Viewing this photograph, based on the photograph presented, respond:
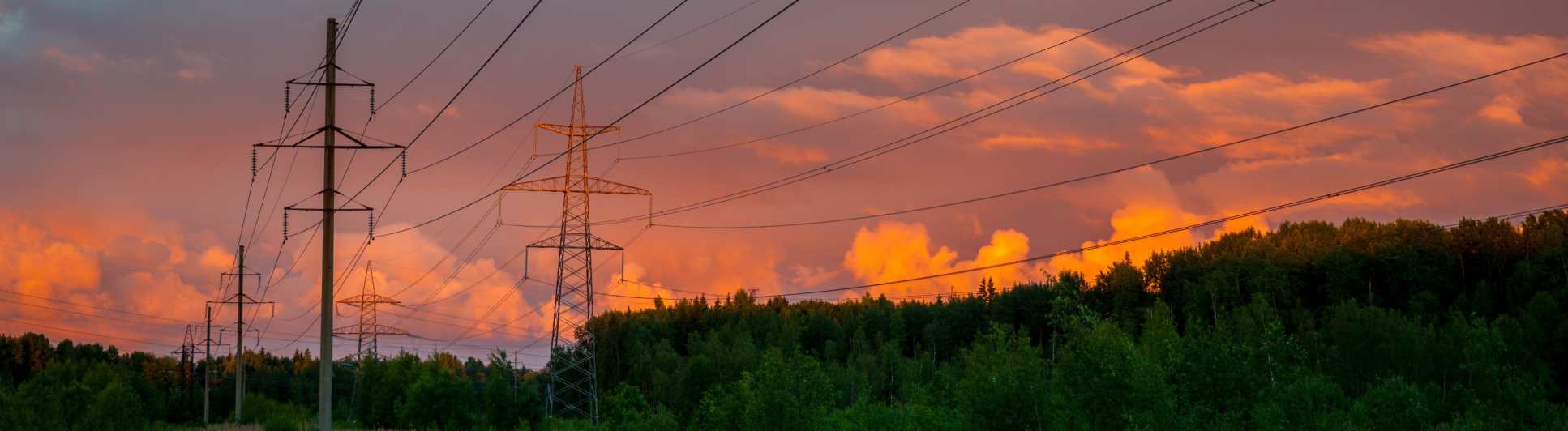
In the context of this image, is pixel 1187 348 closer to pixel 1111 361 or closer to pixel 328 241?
pixel 1111 361

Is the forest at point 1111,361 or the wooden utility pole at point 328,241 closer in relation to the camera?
the wooden utility pole at point 328,241

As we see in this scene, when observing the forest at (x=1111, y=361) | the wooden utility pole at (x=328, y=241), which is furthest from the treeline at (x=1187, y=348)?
the wooden utility pole at (x=328, y=241)

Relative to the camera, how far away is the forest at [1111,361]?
5638 centimetres

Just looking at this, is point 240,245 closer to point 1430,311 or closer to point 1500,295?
point 1430,311

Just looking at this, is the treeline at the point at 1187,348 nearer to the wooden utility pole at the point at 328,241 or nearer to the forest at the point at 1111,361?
the forest at the point at 1111,361

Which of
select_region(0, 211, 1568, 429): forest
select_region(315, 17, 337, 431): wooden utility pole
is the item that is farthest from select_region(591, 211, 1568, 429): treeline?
select_region(315, 17, 337, 431): wooden utility pole

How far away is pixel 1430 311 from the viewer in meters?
106

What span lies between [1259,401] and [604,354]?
121 meters

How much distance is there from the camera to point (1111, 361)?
52.1m

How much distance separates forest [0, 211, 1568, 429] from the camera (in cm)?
5638

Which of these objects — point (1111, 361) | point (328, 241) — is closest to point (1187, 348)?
point (1111, 361)

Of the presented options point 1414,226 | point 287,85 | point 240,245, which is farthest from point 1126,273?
point 287,85

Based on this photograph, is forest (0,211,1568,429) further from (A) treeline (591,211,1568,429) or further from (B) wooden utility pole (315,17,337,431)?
(B) wooden utility pole (315,17,337,431)

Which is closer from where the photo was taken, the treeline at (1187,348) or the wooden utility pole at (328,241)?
the wooden utility pole at (328,241)
